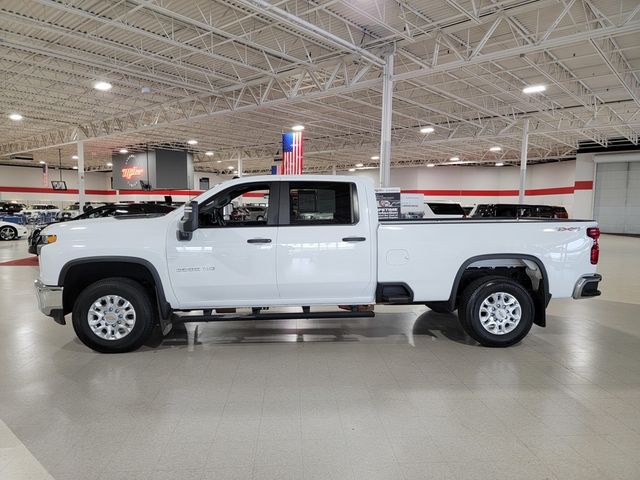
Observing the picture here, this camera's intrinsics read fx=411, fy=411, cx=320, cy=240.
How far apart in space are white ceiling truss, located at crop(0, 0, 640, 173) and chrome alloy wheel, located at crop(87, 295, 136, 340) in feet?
19.3

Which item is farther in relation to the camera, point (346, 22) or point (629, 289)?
point (346, 22)

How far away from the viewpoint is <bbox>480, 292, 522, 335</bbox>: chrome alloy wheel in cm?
463

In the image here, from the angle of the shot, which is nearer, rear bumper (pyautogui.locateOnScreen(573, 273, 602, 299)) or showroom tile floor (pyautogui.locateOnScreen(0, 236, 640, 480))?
showroom tile floor (pyautogui.locateOnScreen(0, 236, 640, 480))

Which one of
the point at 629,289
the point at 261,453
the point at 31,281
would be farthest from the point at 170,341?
the point at 629,289

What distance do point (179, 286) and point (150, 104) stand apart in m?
15.1

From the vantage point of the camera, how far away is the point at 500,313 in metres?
4.66

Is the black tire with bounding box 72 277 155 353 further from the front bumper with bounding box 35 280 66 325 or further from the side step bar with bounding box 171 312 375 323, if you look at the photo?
the side step bar with bounding box 171 312 375 323

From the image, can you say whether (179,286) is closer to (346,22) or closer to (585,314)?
(585,314)

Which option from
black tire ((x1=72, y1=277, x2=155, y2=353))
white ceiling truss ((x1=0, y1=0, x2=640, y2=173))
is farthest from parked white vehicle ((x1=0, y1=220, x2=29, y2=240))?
black tire ((x1=72, y1=277, x2=155, y2=353))

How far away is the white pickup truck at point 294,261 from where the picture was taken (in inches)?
165

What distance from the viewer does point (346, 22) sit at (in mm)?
9273

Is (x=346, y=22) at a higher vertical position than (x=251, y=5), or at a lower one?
higher

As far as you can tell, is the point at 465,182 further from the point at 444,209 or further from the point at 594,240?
the point at 594,240

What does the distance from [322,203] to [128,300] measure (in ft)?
7.41
